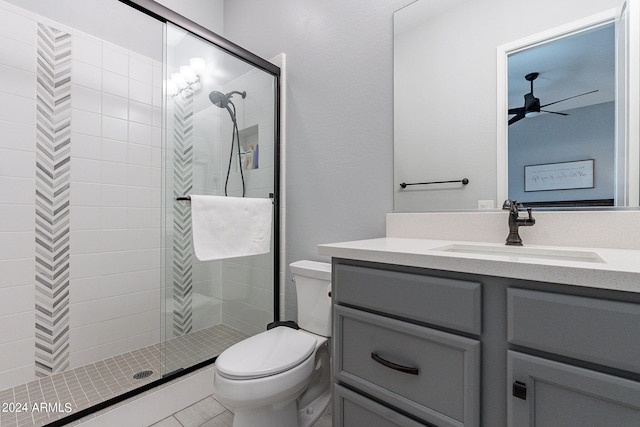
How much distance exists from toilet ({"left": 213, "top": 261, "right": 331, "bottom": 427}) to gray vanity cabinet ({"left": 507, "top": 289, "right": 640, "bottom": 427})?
0.76 meters

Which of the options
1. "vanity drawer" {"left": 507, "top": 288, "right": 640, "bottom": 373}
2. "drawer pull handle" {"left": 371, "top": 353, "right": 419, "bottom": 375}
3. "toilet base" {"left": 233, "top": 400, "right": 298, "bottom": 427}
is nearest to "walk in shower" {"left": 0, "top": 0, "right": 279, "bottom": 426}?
"toilet base" {"left": 233, "top": 400, "right": 298, "bottom": 427}

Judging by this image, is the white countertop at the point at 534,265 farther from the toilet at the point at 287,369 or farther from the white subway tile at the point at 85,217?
the white subway tile at the point at 85,217

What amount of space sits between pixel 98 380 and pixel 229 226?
3.78 feet

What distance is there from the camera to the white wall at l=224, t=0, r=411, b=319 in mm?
1479

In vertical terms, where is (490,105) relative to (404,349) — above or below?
above

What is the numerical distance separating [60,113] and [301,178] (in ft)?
4.75

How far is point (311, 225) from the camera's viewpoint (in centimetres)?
179

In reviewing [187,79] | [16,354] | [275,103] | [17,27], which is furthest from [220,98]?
[16,354]

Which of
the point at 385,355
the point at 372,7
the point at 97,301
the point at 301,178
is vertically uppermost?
the point at 372,7

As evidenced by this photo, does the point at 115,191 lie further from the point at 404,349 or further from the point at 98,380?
the point at 404,349

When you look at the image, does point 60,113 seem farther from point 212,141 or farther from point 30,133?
point 212,141

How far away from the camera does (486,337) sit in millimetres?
698

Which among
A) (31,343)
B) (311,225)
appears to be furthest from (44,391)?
(311,225)

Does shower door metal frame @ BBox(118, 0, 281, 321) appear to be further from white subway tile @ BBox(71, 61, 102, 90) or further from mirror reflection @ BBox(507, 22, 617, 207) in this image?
mirror reflection @ BBox(507, 22, 617, 207)
